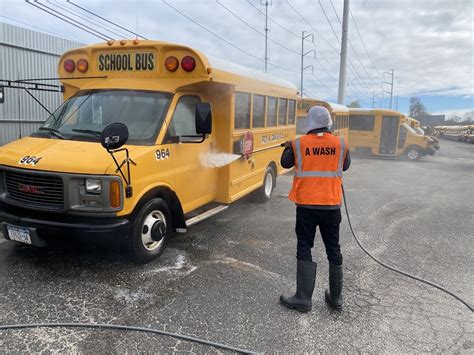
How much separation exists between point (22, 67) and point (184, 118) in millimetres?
9851

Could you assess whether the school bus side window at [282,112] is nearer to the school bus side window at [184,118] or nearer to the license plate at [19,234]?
the school bus side window at [184,118]

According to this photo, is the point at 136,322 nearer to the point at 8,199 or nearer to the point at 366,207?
the point at 8,199

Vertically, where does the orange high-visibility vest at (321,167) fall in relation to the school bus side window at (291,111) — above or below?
below

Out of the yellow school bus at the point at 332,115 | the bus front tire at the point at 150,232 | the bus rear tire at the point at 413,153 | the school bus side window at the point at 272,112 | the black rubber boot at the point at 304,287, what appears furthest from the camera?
the bus rear tire at the point at 413,153

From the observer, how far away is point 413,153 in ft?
65.1

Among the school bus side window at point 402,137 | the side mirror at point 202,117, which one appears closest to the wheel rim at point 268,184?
the side mirror at point 202,117

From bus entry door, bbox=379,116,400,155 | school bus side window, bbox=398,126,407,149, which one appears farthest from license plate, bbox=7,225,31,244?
school bus side window, bbox=398,126,407,149

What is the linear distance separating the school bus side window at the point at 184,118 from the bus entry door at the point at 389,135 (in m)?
17.1

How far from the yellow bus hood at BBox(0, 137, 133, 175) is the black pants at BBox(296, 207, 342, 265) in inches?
76.9

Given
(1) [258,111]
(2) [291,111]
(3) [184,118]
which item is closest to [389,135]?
(2) [291,111]

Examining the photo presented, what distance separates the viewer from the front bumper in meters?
3.86

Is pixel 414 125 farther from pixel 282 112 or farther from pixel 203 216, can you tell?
pixel 203 216

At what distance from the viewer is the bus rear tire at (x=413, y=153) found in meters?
19.7

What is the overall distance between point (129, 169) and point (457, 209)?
7.18 m
